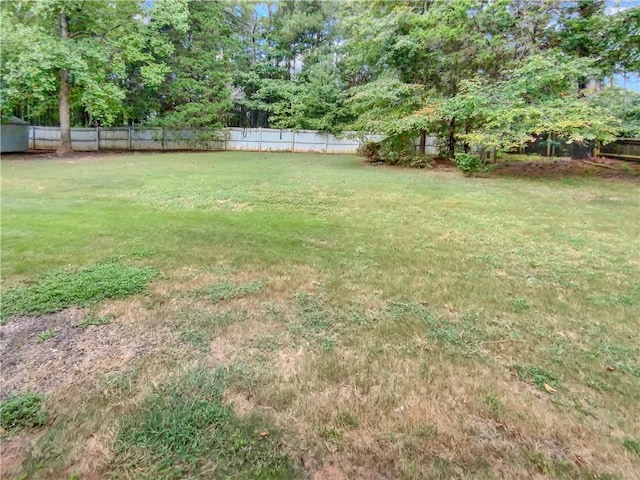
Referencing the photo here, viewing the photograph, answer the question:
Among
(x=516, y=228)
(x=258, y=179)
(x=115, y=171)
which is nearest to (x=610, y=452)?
(x=516, y=228)

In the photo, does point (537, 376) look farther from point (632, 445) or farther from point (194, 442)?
point (194, 442)

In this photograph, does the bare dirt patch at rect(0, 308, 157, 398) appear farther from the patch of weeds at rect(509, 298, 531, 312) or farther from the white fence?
the white fence

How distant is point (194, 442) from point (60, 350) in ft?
3.76

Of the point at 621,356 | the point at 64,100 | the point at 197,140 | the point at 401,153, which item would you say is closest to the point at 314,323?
the point at 621,356

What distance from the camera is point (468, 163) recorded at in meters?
10.7

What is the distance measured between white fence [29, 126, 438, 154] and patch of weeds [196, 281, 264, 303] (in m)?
13.0

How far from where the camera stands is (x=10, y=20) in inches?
473

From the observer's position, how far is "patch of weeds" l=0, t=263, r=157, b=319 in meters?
2.66

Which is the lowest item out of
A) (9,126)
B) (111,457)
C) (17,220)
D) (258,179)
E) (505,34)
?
(111,457)

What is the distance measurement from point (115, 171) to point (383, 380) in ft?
32.5

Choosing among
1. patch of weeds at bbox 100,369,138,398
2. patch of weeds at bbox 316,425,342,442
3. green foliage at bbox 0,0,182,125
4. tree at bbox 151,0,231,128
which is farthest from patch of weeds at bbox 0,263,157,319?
tree at bbox 151,0,231,128

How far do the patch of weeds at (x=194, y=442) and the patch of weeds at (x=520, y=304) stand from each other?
6.72 feet

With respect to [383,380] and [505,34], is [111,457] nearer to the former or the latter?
[383,380]

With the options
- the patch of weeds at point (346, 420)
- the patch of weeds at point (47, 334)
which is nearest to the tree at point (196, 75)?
the patch of weeds at point (47, 334)
